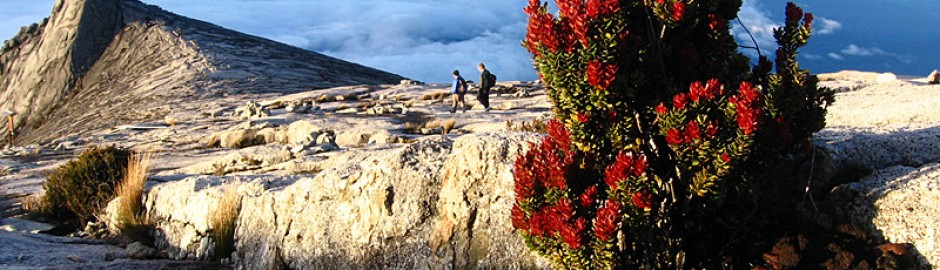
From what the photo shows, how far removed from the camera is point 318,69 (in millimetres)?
56594

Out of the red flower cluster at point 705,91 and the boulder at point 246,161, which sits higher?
the red flower cluster at point 705,91

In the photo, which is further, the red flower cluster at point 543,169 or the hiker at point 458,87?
the hiker at point 458,87

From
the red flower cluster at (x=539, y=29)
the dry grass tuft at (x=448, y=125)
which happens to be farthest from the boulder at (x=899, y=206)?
the dry grass tuft at (x=448, y=125)

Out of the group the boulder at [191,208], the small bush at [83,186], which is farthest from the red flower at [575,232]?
the small bush at [83,186]

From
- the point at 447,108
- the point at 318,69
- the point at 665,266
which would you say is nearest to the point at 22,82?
the point at 318,69

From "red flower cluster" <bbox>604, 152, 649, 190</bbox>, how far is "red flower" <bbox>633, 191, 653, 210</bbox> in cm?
14

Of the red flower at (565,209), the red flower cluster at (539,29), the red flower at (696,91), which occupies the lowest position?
the red flower at (565,209)

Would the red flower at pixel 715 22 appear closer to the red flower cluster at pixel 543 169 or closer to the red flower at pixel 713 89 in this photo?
the red flower at pixel 713 89

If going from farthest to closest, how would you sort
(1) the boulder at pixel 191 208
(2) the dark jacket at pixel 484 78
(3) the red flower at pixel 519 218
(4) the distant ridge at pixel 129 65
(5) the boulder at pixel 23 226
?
1. (4) the distant ridge at pixel 129 65
2. (2) the dark jacket at pixel 484 78
3. (5) the boulder at pixel 23 226
4. (1) the boulder at pixel 191 208
5. (3) the red flower at pixel 519 218

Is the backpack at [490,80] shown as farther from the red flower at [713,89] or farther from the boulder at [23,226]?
the red flower at [713,89]

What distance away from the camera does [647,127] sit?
6.16m

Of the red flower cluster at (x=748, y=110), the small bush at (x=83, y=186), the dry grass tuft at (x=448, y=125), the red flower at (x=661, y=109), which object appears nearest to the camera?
the red flower cluster at (x=748, y=110)

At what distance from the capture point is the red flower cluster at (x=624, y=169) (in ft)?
18.7

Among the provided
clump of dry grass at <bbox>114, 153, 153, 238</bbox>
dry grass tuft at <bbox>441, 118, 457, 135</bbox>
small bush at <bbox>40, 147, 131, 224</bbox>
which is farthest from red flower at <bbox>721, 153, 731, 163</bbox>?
dry grass tuft at <bbox>441, 118, 457, 135</bbox>
